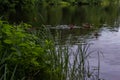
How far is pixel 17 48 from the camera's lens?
718 cm

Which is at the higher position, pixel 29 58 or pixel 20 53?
pixel 20 53

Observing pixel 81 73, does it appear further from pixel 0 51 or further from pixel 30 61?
pixel 0 51

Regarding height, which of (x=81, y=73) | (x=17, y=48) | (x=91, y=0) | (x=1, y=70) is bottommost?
(x=91, y=0)

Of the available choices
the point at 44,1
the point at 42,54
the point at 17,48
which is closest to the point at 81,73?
the point at 42,54

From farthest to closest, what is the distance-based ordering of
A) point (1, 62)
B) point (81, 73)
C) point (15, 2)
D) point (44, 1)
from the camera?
point (44, 1), point (15, 2), point (81, 73), point (1, 62)

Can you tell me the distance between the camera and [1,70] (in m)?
7.39

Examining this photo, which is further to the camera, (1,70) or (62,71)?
(62,71)

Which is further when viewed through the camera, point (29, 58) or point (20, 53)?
point (29, 58)

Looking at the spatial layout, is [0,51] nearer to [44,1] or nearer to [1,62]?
[1,62]

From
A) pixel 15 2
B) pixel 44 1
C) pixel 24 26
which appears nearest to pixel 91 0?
pixel 44 1

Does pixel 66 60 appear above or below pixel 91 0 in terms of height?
above

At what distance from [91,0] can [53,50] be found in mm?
108685

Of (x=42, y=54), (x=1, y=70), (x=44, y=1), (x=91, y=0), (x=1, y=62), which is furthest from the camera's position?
(x=91, y=0)

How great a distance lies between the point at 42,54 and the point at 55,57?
0.40m
